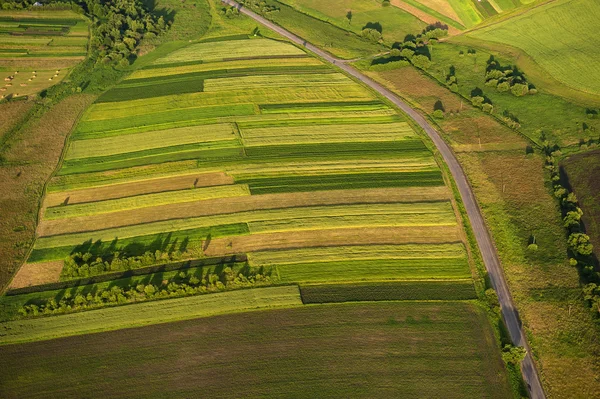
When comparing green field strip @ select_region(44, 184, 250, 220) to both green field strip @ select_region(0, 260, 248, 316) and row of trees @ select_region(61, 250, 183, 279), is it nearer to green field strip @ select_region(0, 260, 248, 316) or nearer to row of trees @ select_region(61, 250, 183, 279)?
row of trees @ select_region(61, 250, 183, 279)

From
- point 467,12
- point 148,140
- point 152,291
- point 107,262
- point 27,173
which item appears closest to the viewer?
point 152,291

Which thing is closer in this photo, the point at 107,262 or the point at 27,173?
the point at 107,262

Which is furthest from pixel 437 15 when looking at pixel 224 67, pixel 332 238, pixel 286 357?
pixel 286 357

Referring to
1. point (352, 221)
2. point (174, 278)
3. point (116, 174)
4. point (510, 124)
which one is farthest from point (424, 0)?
point (174, 278)

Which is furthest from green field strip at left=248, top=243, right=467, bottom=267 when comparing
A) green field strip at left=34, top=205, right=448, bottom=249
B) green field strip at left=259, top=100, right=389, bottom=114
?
green field strip at left=259, top=100, right=389, bottom=114

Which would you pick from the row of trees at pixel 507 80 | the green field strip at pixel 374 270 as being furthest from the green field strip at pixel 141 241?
the row of trees at pixel 507 80

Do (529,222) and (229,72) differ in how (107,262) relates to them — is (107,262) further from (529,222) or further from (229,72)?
(529,222)

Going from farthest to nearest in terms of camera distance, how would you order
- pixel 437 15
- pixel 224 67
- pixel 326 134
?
pixel 437 15, pixel 224 67, pixel 326 134

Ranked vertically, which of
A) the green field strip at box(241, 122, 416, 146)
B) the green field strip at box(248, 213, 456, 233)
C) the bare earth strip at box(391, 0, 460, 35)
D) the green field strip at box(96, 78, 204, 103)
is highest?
the bare earth strip at box(391, 0, 460, 35)
